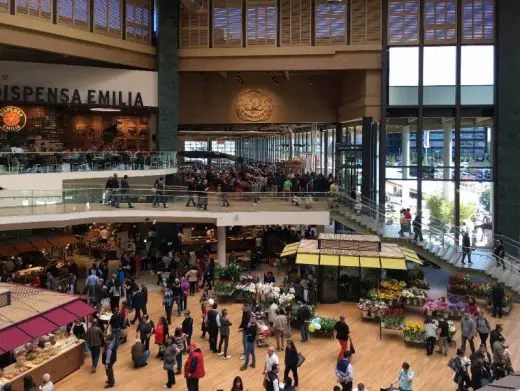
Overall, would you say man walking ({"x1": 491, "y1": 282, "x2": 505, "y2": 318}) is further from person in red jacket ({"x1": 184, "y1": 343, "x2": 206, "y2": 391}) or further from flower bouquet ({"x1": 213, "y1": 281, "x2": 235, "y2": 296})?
person in red jacket ({"x1": 184, "y1": 343, "x2": 206, "y2": 391})

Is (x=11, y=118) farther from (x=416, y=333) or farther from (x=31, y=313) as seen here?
(x=416, y=333)

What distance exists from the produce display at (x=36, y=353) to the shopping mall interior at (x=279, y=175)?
195 cm

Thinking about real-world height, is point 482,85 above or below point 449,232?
above

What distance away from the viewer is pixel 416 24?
27.1 m

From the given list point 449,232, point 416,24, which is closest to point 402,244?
point 449,232

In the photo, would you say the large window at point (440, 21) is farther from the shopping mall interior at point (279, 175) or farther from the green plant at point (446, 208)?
the green plant at point (446, 208)

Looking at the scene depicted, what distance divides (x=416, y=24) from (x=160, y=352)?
64.7 ft

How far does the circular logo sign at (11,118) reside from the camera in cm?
2555

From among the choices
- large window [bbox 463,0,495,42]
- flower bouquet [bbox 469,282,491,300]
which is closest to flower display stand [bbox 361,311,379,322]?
flower bouquet [bbox 469,282,491,300]

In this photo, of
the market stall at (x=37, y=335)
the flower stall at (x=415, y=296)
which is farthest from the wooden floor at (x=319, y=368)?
the flower stall at (x=415, y=296)

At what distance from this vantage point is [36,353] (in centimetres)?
1283

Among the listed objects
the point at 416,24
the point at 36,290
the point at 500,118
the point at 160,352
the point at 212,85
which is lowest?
the point at 160,352

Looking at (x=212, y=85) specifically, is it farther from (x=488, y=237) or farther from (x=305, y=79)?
(x=488, y=237)

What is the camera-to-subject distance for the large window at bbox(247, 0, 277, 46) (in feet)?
92.2
